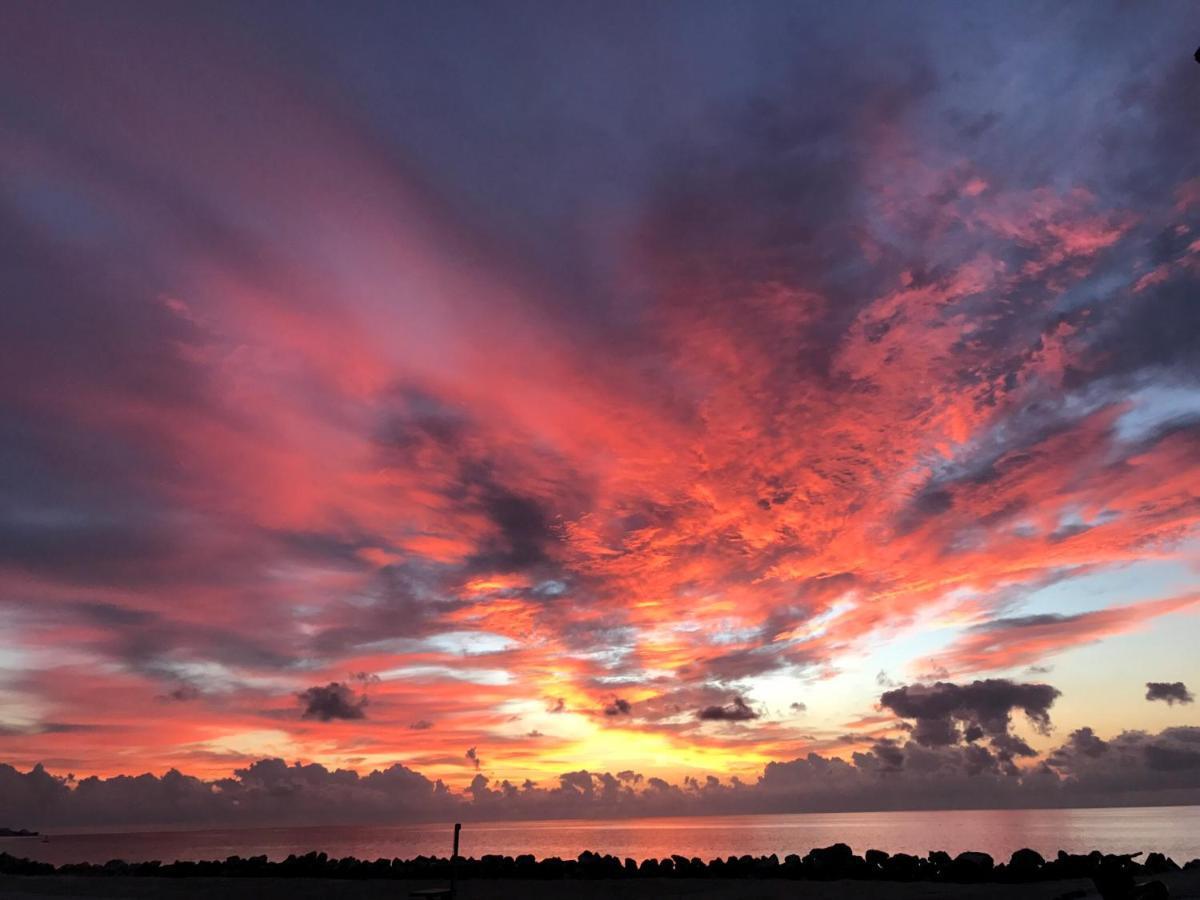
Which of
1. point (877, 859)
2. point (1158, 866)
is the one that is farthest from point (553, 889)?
point (1158, 866)

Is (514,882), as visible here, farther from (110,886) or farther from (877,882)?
(110,886)

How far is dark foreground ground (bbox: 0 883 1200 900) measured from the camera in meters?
35.9

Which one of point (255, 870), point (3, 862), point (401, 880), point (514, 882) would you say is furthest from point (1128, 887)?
point (3, 862)

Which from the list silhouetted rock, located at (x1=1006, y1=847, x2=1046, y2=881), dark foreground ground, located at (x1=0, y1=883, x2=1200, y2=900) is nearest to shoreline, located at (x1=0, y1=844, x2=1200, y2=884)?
silhouetted rock, located at (x1=1006, y1=847, x2=1046, y2=881)

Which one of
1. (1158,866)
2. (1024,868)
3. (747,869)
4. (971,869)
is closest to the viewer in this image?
(1024,868)

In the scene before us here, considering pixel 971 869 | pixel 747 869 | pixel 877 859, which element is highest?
pixel 877 859

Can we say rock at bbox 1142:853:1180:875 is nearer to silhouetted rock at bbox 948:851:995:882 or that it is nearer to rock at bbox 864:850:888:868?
silhouetted rock at bbox 948:851:995:882

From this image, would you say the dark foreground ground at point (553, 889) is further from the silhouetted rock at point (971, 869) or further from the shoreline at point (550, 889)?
the silhouetted rock at point (971, 869)

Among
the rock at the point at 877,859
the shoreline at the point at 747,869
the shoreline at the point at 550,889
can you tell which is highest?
the rock at the point at 877,859

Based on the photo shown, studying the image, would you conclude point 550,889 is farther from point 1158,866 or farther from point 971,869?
point 1158,866

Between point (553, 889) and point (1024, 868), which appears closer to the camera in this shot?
point (1024, 868)

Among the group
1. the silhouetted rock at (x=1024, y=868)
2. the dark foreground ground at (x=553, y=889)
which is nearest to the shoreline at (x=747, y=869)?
the silhouetted rock at (x=1024, y=868)

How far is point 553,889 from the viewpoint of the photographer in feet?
145

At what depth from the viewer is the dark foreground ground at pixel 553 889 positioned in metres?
35.9
